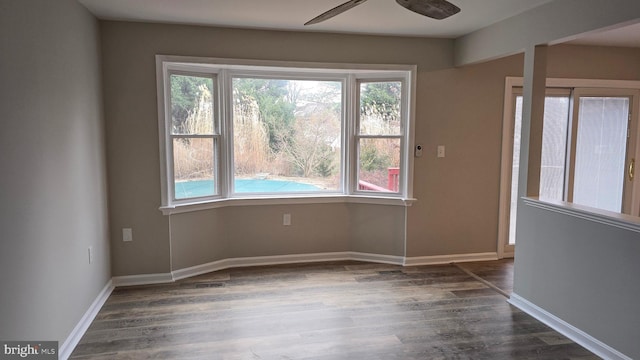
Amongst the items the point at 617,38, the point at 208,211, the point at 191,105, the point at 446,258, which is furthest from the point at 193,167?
the point at 617,38

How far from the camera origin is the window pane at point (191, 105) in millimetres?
3822

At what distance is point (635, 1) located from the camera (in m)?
2.39

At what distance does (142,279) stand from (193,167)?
1.10m

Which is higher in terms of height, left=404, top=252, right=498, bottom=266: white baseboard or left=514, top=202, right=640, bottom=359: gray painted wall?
left=514, top=202, right=640, bottom=359: gray painted wall

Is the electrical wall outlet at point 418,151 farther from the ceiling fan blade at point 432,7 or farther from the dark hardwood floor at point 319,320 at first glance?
the ceiling fan blade at point 432,7

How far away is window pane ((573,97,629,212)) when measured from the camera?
15.0ft

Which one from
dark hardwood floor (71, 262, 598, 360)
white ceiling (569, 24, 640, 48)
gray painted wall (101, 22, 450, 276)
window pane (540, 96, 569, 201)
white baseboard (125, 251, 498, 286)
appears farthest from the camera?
window pane (540, 96, 569, 201)

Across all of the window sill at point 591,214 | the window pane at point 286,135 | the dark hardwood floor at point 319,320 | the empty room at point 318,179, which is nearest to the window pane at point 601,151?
the empty room at point 318,179

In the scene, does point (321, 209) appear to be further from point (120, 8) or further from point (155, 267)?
point (120, 8)

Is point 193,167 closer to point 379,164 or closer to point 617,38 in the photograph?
point 379,164

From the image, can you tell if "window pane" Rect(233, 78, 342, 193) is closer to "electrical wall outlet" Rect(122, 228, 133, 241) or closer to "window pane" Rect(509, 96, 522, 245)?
"electrical wall outlet" Rect(122, 228, 133, 241)

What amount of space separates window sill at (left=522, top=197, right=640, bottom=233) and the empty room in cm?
2

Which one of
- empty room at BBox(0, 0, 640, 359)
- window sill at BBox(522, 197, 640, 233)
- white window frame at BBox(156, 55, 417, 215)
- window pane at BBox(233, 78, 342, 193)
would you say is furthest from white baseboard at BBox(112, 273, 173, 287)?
window sill at BBox(522, 197, 640, 233)

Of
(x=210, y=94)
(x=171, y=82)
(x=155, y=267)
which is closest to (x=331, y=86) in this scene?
(x=210, y=94)
